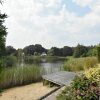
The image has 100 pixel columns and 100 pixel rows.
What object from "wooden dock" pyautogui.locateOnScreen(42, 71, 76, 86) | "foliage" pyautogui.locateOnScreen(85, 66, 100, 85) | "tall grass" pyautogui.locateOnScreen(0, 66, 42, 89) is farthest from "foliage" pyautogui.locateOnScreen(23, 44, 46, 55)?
"foliage" pyautogui.locateOnScreen(85, 66, 100, 85)

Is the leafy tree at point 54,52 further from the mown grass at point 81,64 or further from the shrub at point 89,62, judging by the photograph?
the shrub at point 89,62

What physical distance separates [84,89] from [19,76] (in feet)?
21.5

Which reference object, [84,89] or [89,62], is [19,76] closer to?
[89,62]

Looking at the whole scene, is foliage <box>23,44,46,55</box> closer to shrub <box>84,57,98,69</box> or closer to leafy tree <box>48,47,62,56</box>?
leafy tree <box>48,47,62,56</box>

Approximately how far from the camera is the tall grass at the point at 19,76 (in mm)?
13416

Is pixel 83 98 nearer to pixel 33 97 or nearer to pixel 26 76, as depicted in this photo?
pixel 33 97

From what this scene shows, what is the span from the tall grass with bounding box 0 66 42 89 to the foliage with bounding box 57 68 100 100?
5.36 m

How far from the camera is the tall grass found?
528 inches

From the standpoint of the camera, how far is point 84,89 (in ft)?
25.9

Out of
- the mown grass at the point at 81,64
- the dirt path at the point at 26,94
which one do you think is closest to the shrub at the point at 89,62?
the mown grass at the point at 81,64

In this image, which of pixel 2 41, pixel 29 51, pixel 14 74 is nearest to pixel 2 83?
pixel 14 74

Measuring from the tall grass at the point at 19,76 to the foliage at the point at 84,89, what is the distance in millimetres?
5357

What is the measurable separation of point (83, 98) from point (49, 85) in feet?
16.1

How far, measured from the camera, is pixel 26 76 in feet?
47.0
